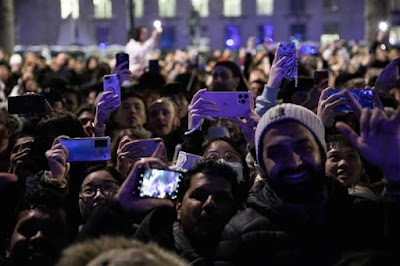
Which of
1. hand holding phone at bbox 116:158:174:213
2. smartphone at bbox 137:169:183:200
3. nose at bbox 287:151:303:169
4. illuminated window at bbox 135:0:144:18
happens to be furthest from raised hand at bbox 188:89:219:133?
illuminated window at bbox 135:0:144:18

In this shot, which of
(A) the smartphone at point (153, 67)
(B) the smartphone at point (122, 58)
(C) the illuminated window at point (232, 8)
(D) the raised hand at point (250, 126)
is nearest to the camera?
(D) the raised hand at point (250, 126)

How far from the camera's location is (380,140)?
3.16 m

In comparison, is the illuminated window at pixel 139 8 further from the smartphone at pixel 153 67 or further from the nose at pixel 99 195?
the nose at pixel 99 195

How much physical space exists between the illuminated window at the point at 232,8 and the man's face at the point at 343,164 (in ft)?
222

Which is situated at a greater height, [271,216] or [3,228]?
[271,216]

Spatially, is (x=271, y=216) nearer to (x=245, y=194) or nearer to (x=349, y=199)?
(x=349, y=199)

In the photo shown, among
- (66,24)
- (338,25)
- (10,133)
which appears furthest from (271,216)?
(338,25)

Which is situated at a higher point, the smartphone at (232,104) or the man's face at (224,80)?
the smartphone at (232,104)

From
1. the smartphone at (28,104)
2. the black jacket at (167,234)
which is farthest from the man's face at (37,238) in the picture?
the smartphone at (28,104)

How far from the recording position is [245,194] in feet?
13.4

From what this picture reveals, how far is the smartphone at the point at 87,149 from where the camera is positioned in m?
4.57

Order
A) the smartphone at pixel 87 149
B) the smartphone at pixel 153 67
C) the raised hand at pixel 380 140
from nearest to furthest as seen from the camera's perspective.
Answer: the raised hand at pixel 380 140
the smartphone at pixel 87 149
the smartphone at pixel 153 67

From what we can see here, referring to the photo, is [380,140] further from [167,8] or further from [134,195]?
[167,8]

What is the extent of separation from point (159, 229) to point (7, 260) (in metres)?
0.70
